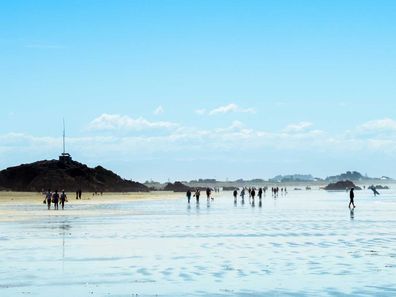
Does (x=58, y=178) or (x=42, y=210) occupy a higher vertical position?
(x=58, y=178)

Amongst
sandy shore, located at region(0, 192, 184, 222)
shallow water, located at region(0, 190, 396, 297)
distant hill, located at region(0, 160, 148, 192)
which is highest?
distant hill, located at region(0, 160, 148, 192)

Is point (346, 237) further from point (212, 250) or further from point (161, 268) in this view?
point (161, 268)

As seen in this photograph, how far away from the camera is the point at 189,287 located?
16156mm

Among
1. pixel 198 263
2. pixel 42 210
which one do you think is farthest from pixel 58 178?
pixel 198 263

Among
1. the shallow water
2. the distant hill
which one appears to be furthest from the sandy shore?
the distant hill

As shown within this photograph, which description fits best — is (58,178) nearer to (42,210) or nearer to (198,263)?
(42,210)

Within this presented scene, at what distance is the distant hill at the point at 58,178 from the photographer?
15877cm

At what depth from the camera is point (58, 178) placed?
15988 centimetres

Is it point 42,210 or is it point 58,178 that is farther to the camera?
point 58,178

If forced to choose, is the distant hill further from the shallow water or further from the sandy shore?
the shallow water

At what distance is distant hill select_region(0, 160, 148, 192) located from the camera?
521ft

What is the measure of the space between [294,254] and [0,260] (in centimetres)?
877

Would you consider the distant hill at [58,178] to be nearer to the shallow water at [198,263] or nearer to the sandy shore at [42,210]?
the sandy shore at [42,210]

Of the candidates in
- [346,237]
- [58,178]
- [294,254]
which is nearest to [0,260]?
[294,254]
